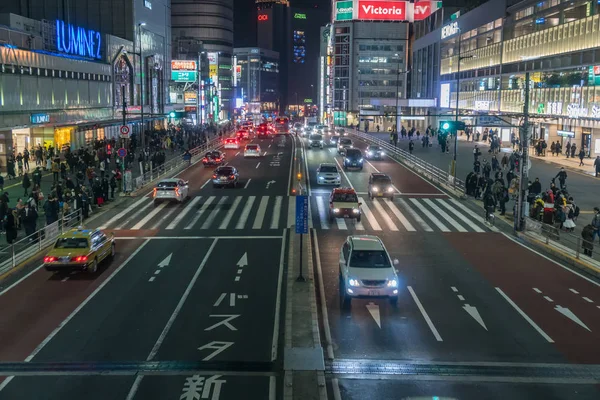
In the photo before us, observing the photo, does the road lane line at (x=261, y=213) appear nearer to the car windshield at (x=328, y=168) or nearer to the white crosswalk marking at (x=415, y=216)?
the car windshield at (x=328, y=168)

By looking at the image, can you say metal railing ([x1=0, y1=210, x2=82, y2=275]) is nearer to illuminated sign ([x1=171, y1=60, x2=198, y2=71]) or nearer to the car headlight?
the car headlight

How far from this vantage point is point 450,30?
103m

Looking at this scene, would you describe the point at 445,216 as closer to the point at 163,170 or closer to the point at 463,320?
the point at 463,320

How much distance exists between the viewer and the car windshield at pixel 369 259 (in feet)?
64.7

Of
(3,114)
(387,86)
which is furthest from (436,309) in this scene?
(387,86)

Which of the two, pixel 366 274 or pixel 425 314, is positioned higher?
pixel 366 274

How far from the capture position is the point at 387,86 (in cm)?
14875

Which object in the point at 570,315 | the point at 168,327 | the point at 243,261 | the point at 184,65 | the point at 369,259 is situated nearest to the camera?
the point at 168,327

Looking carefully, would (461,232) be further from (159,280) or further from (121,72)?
(121,72)

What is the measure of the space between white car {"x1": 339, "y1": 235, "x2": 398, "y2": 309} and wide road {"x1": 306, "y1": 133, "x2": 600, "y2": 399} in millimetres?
510

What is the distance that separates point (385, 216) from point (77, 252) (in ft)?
57.7

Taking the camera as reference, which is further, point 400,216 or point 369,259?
point 400,216

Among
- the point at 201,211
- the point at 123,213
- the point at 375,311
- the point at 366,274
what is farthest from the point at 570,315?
the point at 123,213

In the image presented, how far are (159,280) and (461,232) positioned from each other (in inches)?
599
